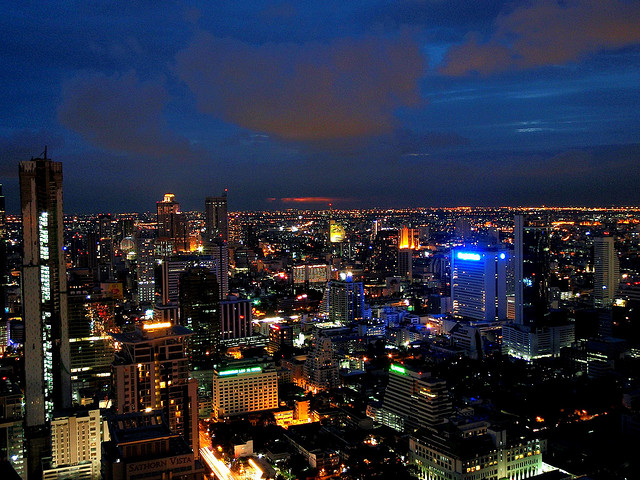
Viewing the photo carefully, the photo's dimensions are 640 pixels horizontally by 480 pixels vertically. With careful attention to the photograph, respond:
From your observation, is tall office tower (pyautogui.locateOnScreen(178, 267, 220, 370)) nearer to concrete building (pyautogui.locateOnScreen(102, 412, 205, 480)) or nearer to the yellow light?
the yellow light

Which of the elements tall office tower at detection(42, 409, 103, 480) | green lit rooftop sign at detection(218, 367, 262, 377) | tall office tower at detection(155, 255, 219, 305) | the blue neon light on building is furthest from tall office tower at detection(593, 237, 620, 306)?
tall office tower at detection(42, 409, 103, 480)

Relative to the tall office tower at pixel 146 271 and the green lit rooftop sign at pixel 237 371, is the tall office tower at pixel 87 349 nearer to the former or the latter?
the green lit rooftop sign at pixel 237 371

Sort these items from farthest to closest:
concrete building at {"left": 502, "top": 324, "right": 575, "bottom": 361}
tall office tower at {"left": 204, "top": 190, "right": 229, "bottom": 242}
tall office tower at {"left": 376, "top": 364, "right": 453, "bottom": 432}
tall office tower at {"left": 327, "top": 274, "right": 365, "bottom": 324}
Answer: tall office tower at {"left": 204, "top": 190, "right": 229, "bottom": 242}
tall office tower at {"left": 327, "top": 274, "right": 365, "bottom": 324}
concrete building at {"left": 502, "top": 324, "right": 575, "bottom": 361}
tall office tower at {"left": 376, "top": 364, "right": 453, "bottom": 432}

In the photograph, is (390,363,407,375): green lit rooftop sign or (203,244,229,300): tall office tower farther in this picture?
(203,244,229,300): tall office tower

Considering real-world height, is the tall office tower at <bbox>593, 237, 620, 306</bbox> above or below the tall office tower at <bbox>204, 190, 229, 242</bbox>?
below

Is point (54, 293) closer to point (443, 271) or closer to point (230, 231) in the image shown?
point (443, 271)

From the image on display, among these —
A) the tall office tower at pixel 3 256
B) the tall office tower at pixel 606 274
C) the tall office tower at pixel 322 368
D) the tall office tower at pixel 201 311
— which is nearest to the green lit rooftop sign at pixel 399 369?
the tall office tower at pixel 322 368
